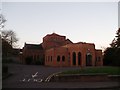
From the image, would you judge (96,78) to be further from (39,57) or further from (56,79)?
(39,57)

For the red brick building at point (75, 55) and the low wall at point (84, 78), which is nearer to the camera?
the low wall at point (84, 78)

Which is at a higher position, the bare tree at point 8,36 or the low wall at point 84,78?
the bare tree at point 8,36

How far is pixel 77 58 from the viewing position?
58000 mm

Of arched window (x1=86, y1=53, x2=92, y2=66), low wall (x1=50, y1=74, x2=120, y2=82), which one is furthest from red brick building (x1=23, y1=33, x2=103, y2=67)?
low wall (x1=50, y1=74, x2=120, y2=82)

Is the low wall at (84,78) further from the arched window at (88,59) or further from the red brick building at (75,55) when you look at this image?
the arched window at (88,59)

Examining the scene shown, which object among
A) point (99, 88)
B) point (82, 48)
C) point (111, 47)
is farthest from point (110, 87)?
point (111, 47)

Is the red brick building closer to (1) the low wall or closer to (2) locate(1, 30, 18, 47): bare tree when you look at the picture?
(2) locate(1, 30, 18, 47): bare tree

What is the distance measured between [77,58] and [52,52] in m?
6.54

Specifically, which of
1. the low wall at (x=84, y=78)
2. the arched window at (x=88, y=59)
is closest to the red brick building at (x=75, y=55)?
the arched window at (x=88, y=59)

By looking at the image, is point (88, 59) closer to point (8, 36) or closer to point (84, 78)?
point (8, 36)

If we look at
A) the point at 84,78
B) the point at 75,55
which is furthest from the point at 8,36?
the point at 84,78

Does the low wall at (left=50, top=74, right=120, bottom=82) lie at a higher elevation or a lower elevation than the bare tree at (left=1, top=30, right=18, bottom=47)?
lower

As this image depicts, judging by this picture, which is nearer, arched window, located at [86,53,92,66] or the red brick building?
the red brick building

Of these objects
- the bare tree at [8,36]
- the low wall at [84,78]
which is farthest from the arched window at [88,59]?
the low wall at [84,78]
